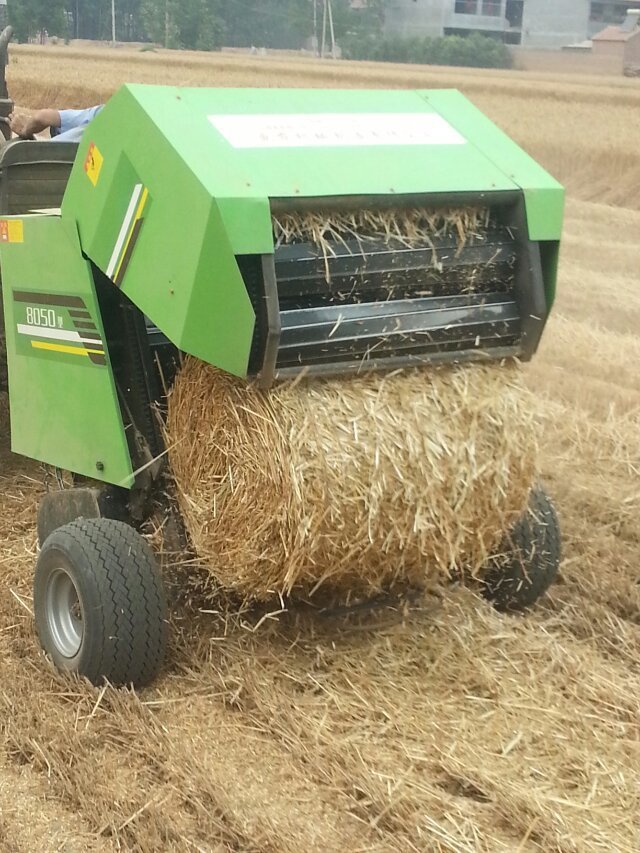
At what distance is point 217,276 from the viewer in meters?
3.20

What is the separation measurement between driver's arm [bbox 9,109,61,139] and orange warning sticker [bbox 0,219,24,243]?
123cm

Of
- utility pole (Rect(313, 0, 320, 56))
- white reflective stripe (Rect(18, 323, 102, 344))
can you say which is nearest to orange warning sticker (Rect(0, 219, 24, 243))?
white reflective stripe (Rect(18, 323, 102, 344))

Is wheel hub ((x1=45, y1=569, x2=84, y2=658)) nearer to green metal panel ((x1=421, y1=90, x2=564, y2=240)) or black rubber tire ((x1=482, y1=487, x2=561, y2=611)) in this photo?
black rubber tire ((x1=482, y1=487, x2=561, y2=611))

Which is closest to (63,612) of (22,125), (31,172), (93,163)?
(93,163)

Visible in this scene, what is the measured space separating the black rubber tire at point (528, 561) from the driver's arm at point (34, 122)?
2.83m

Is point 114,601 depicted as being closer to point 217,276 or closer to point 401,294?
point 217,276

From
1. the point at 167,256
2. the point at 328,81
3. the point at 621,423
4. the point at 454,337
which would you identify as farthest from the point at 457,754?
the point at 328,81

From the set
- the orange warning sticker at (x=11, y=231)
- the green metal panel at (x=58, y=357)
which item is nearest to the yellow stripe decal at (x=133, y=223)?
the green metal panel at (x=58, y=357)

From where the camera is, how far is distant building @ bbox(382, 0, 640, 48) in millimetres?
17672

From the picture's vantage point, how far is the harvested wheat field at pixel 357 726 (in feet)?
9.94

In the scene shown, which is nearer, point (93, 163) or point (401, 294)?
point (401, 294)

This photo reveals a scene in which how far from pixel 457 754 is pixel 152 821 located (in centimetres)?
89

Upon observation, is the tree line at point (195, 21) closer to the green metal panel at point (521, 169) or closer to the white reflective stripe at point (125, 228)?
the green metal panel at point (521, 169)

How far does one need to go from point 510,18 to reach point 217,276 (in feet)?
56.3
